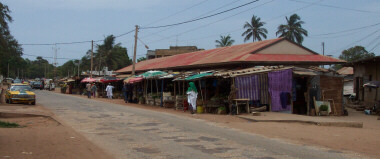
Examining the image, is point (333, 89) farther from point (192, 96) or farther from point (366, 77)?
point (192, 96)

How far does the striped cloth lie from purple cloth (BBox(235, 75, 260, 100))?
0.65 feet

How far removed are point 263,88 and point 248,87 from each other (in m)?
0.98

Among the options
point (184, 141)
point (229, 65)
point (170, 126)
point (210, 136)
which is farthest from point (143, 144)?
point (229, 65)

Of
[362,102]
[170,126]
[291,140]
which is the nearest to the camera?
[291,140]

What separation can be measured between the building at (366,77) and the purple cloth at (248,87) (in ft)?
33.3

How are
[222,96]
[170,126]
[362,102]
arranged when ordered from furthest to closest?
[362,102], [222,96], [170,126]

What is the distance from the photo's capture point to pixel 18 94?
71.2ft

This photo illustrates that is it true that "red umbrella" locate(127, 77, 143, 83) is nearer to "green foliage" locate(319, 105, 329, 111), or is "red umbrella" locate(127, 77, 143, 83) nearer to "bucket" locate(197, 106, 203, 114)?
"bucket" locate(197, 106, 203, 114)

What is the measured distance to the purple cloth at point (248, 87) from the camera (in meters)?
17.0

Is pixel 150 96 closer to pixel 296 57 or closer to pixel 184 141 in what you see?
pixel 296 57

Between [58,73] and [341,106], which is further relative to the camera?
[58,73]

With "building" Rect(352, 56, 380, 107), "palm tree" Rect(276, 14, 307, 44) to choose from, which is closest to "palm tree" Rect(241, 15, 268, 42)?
"palm tree" Rect(276, 14, 307, 44)

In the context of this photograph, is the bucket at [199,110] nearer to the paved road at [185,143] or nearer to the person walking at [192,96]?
the person walking at [192,96]

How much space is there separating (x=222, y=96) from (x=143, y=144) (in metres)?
10.4
